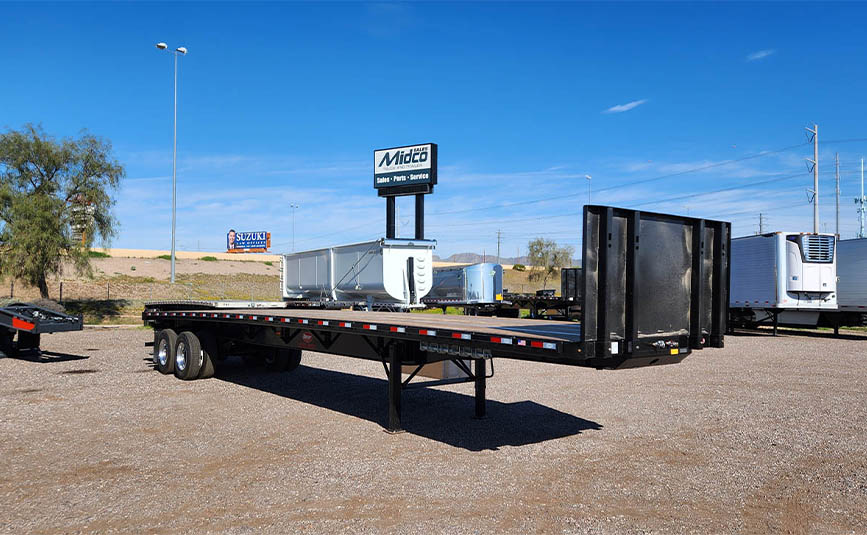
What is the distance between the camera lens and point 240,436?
7996 millimetres

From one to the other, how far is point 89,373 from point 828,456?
12.9 meters

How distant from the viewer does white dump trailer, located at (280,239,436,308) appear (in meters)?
20.5

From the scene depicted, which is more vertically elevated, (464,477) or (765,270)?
(765,270)

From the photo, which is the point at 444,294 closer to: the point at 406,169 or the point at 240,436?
the point at 406,169

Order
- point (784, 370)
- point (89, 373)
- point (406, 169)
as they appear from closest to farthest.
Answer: point (89, 373) < point (784, 370) < point (406, 169)

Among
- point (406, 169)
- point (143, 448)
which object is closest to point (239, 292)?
point (406, 169)

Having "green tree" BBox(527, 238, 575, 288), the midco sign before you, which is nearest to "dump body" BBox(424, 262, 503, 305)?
the midco sign

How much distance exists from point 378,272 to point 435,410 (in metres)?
11.2

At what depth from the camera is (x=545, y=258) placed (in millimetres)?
89062

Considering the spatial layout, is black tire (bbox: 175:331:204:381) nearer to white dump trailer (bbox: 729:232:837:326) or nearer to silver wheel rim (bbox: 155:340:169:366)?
silver wheel rim (bbox: 155:340:169:366)

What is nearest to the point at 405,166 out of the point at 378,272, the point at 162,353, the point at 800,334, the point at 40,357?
the point at 378,272

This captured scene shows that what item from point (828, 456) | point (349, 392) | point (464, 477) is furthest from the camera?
point (349, 392)

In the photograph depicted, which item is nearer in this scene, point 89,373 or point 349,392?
point 349,392

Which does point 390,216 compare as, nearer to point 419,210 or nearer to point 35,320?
point 419,210
